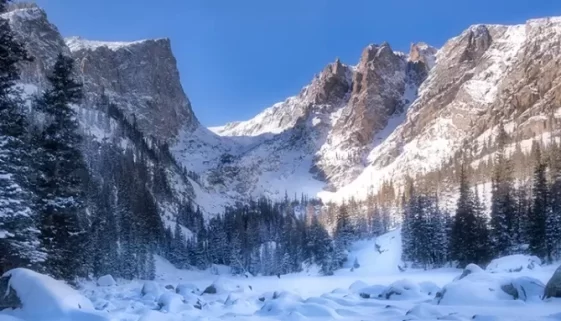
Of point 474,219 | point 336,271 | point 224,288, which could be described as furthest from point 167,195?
point 224,288

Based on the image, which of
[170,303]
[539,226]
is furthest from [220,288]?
[539,226]

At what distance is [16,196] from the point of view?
1634cm

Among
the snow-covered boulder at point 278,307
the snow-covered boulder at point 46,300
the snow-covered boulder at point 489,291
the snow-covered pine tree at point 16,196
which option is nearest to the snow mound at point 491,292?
the snow-covered boulder at point 489,291

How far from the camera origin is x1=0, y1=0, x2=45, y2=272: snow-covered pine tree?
45.4ft

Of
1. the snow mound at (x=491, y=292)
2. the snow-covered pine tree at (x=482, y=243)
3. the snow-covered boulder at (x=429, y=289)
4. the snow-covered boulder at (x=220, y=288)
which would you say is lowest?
the snow-covered boulder at (x=220, y=288)

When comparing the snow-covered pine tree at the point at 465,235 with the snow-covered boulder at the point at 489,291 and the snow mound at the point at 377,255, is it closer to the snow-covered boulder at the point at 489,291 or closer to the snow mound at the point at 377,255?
the snow mound at the point at 377,255

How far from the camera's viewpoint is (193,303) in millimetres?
20000

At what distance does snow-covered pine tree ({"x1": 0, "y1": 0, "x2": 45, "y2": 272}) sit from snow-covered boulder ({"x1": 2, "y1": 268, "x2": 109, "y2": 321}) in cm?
288

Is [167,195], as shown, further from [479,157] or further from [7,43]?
[7,43]

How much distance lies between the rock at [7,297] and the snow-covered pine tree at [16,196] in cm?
274

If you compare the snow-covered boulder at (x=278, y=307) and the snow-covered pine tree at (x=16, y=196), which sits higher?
the snow-covered pine tree at (x=16, y=196)

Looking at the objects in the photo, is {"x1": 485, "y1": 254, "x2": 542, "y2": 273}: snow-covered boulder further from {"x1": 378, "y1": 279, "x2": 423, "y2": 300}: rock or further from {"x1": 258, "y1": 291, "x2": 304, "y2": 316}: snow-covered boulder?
{"x1": 258, "y1": 291, "x2": 304, "y2": 316}: snow-covered boulder

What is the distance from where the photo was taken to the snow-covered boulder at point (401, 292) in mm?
21552

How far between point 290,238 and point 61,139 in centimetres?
10914
